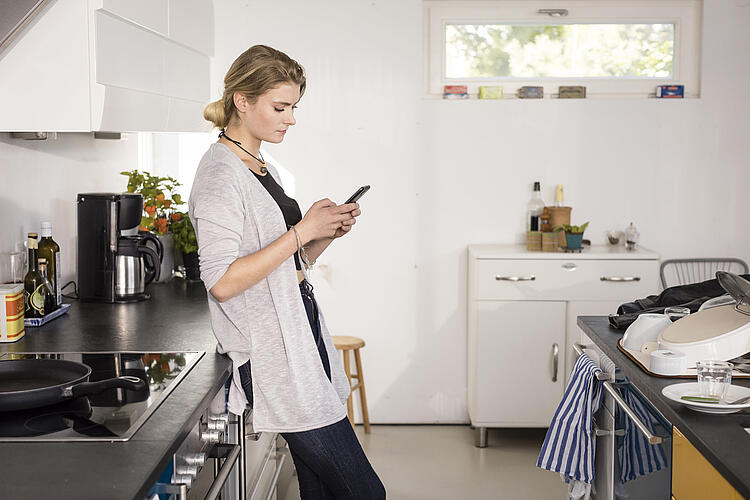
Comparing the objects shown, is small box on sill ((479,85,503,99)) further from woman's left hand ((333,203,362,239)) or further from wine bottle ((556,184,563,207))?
woman's left hand ((333,203,362,239))

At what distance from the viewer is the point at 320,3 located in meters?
4.04

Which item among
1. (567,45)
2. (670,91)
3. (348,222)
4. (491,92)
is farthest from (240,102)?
(670,91)

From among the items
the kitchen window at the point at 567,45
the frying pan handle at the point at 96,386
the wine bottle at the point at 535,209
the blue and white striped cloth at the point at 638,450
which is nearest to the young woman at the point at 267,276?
the frying pan handle at the point at 96,386

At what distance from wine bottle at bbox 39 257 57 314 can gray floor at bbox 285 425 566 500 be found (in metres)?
1.48

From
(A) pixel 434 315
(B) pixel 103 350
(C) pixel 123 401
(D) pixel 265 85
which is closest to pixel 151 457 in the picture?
(C) pixel 123 401

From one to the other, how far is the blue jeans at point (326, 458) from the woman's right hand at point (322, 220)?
0.19 meters

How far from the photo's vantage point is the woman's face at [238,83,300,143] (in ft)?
6.39

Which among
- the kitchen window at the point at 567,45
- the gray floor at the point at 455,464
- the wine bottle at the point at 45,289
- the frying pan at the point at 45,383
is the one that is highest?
the kitchen window at the point at 567,45

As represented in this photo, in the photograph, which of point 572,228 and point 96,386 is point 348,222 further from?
point 572,228

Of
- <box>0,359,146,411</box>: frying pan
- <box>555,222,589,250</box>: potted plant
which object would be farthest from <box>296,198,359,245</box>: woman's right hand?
<box>555,222,589,250</box>: potted plant

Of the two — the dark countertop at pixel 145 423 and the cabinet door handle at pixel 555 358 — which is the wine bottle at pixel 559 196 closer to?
the cabinet door handle at pixel 555 358

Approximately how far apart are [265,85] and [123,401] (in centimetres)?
79

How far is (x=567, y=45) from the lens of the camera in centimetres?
412

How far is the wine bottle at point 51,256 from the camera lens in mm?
2369
